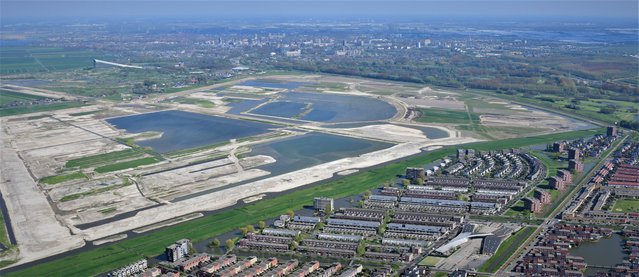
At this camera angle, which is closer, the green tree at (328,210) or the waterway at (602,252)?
the waterway at (602,252)

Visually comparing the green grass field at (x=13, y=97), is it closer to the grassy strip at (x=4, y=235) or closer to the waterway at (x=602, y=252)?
the grassy strip at (x=4, y=235)

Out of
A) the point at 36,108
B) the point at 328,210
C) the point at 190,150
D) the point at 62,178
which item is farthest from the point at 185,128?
the point at 328,210

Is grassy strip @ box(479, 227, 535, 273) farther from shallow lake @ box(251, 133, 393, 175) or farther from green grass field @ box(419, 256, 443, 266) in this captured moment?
shallow lake @ box(251, 133, 393, 175)

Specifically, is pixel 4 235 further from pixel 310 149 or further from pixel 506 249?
pixel 506 249

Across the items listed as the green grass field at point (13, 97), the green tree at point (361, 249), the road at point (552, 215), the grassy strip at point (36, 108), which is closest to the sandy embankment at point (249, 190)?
the green tree at point (361, 249)

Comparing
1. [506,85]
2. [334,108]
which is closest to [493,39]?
[506,85]

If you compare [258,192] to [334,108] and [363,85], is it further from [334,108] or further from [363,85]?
[363,85]
